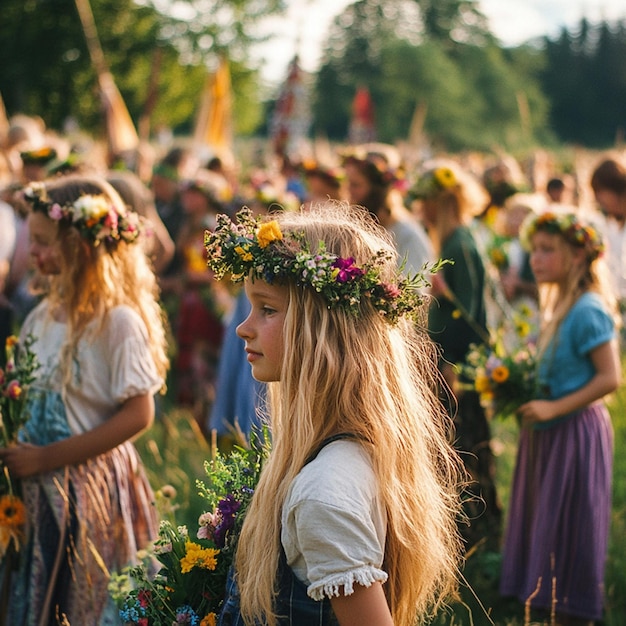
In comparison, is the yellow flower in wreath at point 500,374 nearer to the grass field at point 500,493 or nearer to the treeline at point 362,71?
the grass field at point 500,493

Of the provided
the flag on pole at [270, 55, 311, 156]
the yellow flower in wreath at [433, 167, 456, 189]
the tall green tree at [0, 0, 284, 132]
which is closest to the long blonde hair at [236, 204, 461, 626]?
the yellow flower in wreath at [433, 167, 456, 189]

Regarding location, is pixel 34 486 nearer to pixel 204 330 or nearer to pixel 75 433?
pixel 75 433

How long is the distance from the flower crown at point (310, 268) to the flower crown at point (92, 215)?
1.20 meters

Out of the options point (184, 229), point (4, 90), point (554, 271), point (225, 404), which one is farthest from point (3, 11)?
point (554, 271)

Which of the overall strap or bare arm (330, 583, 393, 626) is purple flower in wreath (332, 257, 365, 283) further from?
bare arm (330, 583, 393, 626)

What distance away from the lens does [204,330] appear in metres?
7.62

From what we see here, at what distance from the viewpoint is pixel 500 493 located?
5656 millimetres

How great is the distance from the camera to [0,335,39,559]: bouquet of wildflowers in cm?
304

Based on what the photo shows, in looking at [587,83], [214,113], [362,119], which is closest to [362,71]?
[587,83]

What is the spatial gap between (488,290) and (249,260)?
3.37 meters

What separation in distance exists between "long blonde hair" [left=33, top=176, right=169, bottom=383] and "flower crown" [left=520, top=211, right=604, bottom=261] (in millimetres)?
1945

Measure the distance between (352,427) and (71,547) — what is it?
1.57m

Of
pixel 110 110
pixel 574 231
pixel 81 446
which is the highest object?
pixel 110 110

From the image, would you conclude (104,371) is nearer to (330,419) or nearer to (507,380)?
(330,419)
